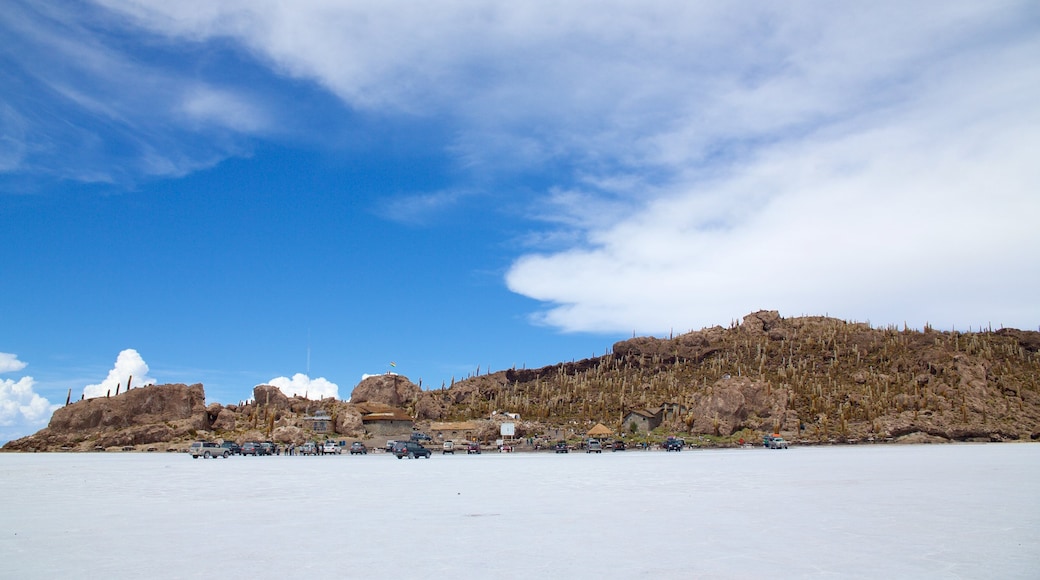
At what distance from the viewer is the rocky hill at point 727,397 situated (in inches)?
4370

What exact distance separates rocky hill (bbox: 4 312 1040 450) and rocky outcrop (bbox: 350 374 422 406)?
0.41 metres

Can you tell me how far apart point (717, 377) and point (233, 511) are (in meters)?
141

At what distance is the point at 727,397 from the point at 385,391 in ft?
240

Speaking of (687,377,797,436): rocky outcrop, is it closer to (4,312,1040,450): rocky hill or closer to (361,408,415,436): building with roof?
(4,312,1040,450): rocky hill

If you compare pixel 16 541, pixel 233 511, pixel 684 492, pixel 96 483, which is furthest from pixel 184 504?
pixel 684 492

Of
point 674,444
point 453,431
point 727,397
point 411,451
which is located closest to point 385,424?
point 453,431

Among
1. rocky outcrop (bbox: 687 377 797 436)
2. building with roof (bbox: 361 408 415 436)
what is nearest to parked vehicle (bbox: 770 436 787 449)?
rocky outcrop (bbox: 687 377 797 436)

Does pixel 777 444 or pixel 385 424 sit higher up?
pixel 385 424

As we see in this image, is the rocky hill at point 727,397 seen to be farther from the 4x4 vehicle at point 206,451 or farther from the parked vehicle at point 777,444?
the 4x4 vehicle at point 206,451

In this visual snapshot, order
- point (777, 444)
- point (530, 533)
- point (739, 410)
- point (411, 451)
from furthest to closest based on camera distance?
1. point (739, 410)
2. point (777, 444)
3. point (411, 451)
4. point (530, 533)

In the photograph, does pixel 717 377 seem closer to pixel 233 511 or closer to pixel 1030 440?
pixel 1030 440

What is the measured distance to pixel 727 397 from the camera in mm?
112875

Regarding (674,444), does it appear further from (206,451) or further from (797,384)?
(797,384)

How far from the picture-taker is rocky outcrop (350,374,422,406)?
497ft
